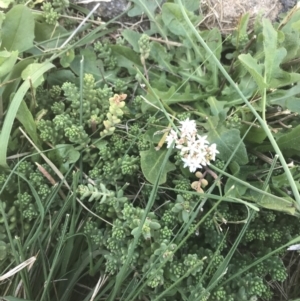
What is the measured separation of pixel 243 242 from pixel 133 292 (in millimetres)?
338

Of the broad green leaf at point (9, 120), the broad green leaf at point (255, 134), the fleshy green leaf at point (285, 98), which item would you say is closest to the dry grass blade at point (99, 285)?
the broad green leaf at point (9, 120)

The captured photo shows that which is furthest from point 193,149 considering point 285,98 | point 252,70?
point 285,98

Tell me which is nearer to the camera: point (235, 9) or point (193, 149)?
point (193, 149)

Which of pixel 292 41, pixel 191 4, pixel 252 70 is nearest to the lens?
pixel 252 70

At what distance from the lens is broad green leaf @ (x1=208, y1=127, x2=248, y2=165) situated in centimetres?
115

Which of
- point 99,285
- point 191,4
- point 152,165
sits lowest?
point 99,285

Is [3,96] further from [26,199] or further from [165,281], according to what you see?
[165,281]

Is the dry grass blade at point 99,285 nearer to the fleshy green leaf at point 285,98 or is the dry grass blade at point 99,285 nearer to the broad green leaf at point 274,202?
the broad green leaf at point 274,202

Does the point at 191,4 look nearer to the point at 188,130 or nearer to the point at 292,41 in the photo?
the point at 292,41

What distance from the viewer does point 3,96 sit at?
1.31 metres

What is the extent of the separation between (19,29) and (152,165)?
0.58 metres

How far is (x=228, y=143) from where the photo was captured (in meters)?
1.17

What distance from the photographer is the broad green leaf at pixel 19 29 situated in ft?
4.24

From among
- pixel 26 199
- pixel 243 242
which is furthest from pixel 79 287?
pixel 243 242
